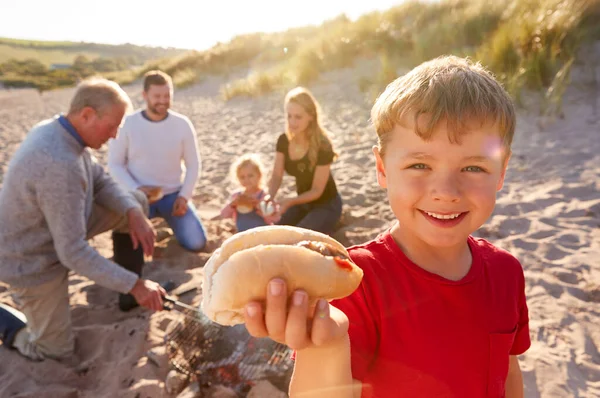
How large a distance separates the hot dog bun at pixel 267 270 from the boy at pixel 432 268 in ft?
0.33

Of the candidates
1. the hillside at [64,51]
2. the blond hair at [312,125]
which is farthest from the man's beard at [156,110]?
the hillside at [64,51]

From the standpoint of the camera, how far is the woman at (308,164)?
399 cm

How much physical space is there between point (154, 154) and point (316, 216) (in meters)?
1.93

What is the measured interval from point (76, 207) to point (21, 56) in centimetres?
4991

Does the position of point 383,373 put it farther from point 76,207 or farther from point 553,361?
point 76,207

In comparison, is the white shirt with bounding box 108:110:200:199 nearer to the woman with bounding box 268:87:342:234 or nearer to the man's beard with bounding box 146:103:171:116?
the man's beard with bounding box 146:103:171:116

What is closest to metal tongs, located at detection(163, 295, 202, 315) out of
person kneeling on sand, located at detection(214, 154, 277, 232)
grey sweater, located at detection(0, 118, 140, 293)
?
grey sweater, located at detection(0, 118, 140, 293)

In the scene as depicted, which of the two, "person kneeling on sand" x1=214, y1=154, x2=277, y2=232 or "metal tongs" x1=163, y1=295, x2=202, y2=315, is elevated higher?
"person kneeling on sand" x1=214, y1=154, x2=277, y2=232

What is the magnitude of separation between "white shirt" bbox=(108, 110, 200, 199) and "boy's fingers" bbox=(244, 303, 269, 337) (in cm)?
373

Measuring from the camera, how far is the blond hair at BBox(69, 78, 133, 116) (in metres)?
2.87

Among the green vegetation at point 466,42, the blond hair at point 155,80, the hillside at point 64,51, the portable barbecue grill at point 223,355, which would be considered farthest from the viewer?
the hillside at point 64,51

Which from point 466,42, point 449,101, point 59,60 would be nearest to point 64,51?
point 59,60

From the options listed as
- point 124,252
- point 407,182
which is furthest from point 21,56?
point 407,182

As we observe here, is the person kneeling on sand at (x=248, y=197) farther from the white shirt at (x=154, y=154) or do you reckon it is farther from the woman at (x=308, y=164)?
the white shirt at (x=154, y=154)
